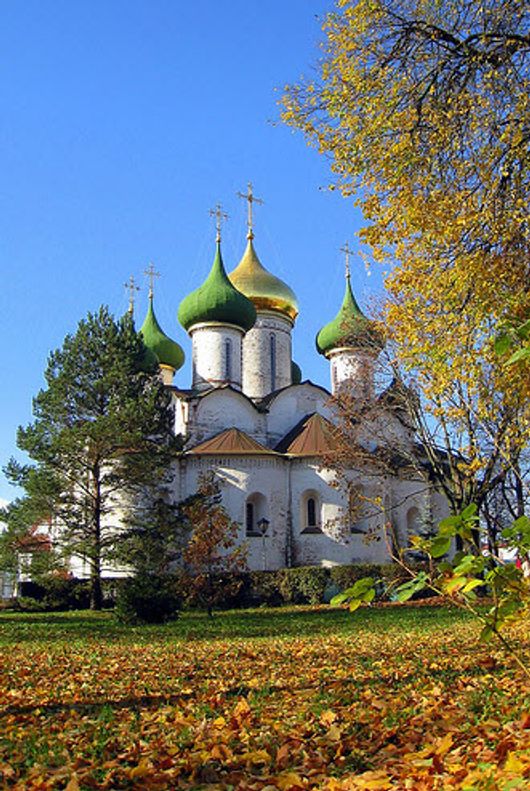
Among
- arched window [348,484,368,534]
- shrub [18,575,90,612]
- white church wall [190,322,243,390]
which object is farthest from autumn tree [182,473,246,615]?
white church wall [190,322,243,390]

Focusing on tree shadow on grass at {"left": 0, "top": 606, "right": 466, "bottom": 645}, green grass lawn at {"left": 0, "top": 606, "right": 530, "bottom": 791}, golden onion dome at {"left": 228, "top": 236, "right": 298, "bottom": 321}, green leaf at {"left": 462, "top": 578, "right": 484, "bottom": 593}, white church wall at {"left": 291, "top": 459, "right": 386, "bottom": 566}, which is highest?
golden onion dome at {"left": 228, "top": 236, "right": 298, "bottom": 321}

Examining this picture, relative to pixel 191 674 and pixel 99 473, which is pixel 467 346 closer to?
pixel 191 674

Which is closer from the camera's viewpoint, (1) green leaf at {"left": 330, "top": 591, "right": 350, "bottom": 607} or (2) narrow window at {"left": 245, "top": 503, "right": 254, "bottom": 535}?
(1) green leaf at {"left": 330, "top": 591, "right": 350, "bottom": 607}

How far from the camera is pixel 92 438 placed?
24281 mm

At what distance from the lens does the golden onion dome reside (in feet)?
123

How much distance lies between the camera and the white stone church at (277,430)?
1098 inches

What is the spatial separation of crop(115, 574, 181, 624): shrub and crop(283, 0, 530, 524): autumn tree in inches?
339

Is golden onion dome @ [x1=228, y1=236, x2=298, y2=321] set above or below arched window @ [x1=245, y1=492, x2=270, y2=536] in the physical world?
above

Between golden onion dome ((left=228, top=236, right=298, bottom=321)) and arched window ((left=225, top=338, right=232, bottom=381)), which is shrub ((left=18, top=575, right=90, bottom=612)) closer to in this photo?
Answer: arched window ((left=225, top=338, right=232, bottom=381))

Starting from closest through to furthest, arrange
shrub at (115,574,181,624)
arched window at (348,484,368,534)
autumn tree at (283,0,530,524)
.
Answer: autumn tree at (283,0,530,524), shrub at (115,574,181,624), arched window at (348,484,368,534)

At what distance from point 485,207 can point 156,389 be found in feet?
59.0

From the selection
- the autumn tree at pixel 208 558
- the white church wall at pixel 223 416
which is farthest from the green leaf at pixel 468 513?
the white church wall at pixel 223 416

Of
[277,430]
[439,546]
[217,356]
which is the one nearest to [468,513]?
[439,546]

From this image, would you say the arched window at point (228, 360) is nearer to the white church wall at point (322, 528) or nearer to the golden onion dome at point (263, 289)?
the golden onion dome at point (263, 289)
